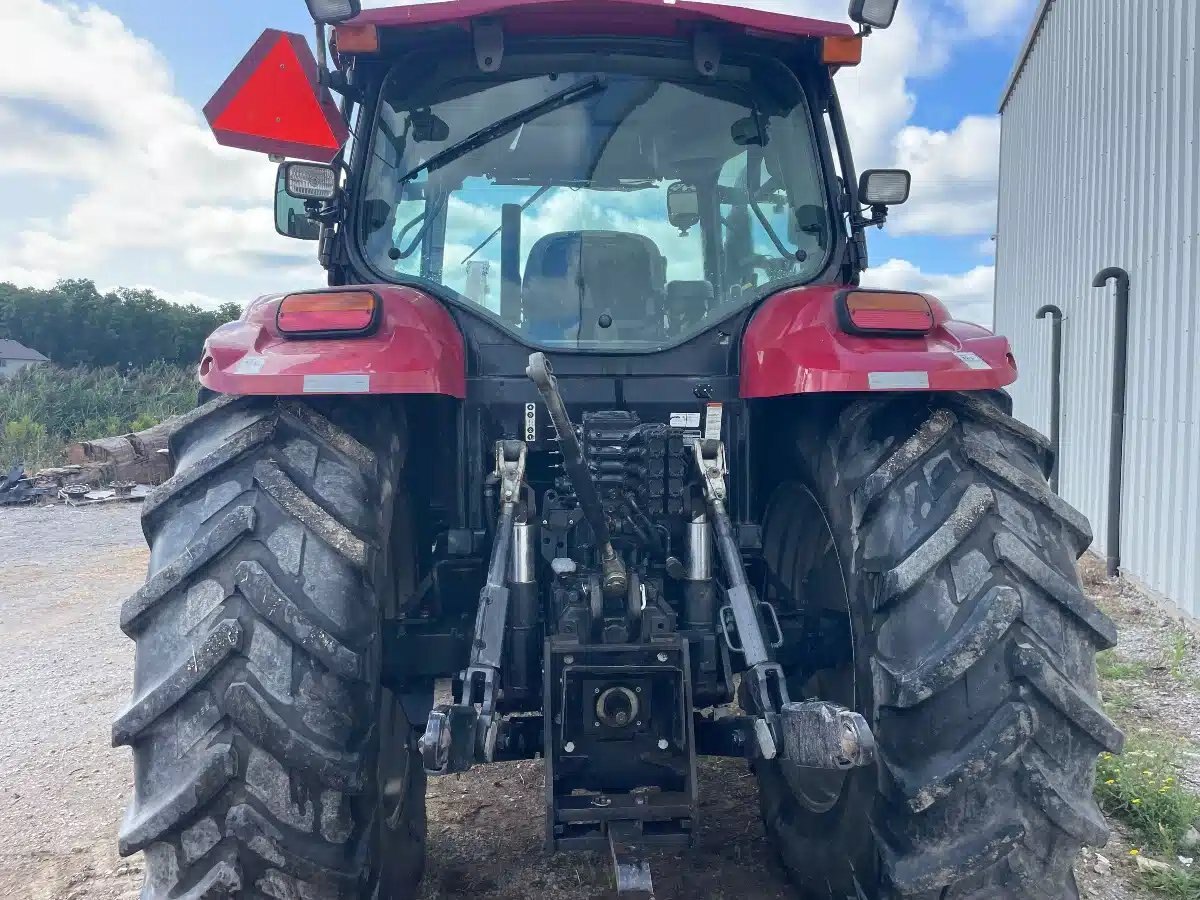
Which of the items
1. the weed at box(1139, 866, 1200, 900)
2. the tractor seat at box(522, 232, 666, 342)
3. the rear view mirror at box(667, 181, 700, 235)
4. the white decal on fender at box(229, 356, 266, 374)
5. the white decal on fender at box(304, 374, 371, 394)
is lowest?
the weed at box(1139, 866, 1200, 900)

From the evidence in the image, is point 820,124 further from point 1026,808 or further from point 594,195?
point 1026,808

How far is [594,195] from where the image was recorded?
2646mm

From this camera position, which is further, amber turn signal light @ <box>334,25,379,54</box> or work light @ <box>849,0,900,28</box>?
work light @ <box>849,0,900,28</box>

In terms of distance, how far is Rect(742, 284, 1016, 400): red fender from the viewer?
2.06 m

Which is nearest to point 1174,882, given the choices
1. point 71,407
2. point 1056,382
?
point 1056,382

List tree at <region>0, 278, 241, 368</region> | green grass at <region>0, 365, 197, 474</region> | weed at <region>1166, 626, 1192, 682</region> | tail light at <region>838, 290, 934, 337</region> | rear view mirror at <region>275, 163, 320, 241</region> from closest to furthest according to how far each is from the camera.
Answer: tail light at <region>838, 290, 934, 337</region>
rear view mirror at <region>275, 163, 320, 241</region>
weed at <region>1166, 626, 1192, 682</region>
green grass at <region>0, 365, 197, 474</region>
tree at <region>0, 278, 241, 368</region>

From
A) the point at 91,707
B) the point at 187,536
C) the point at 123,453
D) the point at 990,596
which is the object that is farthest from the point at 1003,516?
the point at 123,453

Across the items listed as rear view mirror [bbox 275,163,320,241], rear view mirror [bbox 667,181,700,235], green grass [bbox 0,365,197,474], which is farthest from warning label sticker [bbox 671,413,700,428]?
green grass [bbox 0,365,197,474]

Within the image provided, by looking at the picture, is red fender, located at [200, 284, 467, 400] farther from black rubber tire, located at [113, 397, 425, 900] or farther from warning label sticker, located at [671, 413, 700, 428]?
warning label sticker, located at [671, 413, 700, 428]

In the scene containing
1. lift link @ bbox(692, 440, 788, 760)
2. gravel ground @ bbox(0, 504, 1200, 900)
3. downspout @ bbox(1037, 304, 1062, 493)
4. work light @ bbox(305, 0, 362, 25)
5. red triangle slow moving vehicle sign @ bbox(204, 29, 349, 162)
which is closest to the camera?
lift link @ bbox(692, 440, 788, 760)

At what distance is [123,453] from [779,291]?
37.8ft

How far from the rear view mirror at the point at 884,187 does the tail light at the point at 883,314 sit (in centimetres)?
84

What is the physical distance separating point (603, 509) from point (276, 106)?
2.00 meters

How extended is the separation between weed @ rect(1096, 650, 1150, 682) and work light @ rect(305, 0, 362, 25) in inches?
157
